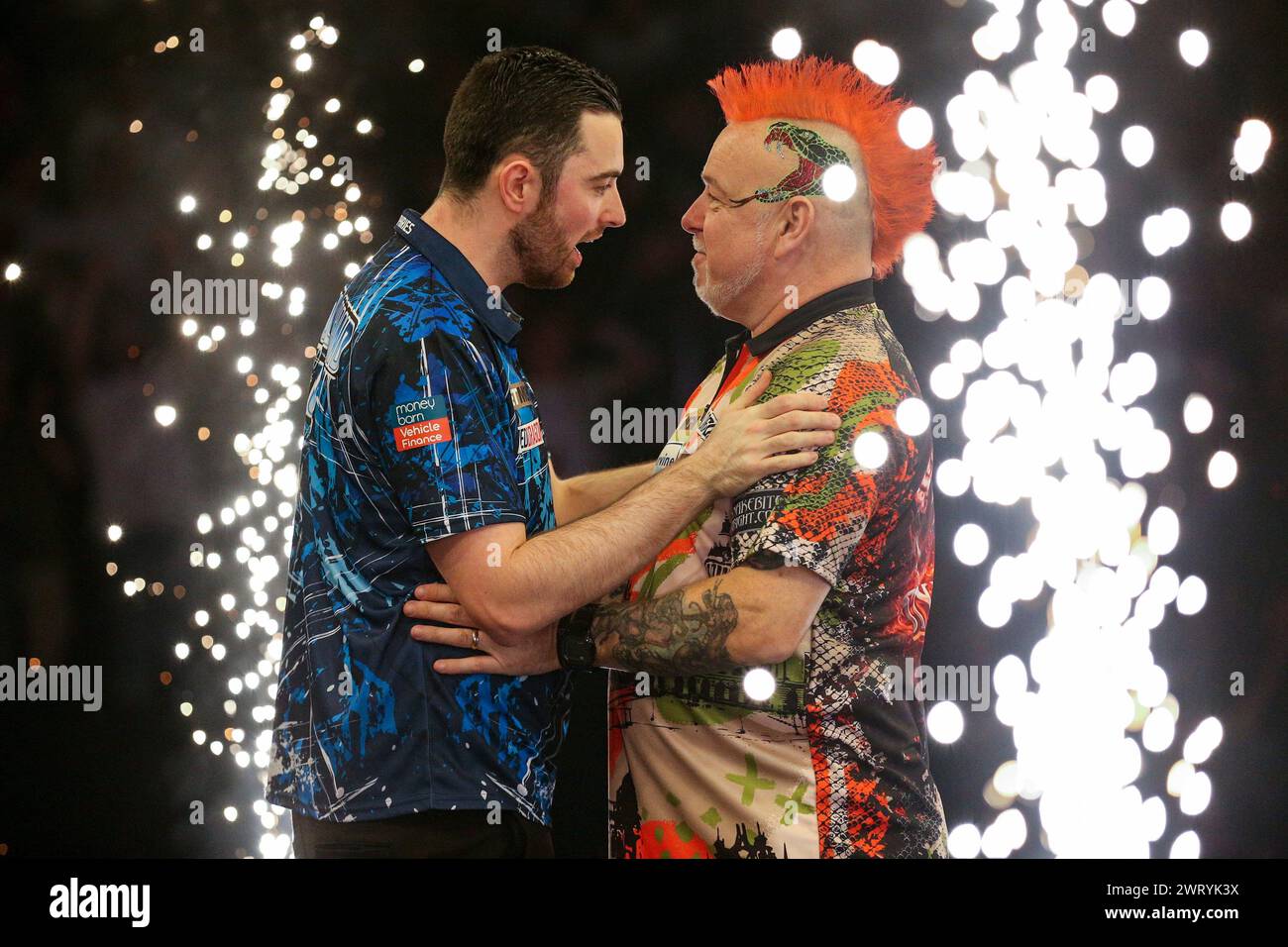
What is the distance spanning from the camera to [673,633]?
2006 mm

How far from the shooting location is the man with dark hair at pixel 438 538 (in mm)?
1903

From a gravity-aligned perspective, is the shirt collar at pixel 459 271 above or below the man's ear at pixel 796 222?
below

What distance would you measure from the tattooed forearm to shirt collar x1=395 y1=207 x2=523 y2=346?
1.76ft

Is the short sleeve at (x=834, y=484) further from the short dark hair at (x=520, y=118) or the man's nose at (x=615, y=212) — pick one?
the short dark hair at (x=520, y=118)

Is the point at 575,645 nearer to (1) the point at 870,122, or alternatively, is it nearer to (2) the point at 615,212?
(2) the point at 615,212

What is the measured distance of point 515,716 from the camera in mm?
2014

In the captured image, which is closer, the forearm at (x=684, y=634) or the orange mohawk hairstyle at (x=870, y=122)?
the forearm at (x=684, y=634)

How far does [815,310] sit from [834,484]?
35 centimetres

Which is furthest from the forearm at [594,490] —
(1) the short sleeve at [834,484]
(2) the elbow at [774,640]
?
(2) the elbow at [774,640]

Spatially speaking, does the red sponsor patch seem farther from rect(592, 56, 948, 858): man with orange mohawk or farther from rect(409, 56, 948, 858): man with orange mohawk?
rect(592, 56, 948, 858): man with orange mohawk

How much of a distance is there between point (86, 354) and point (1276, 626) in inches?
106

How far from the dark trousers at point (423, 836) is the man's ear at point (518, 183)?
42.2 inches

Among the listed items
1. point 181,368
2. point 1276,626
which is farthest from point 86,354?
point 1276,626

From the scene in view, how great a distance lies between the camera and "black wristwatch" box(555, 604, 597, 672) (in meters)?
2.03
